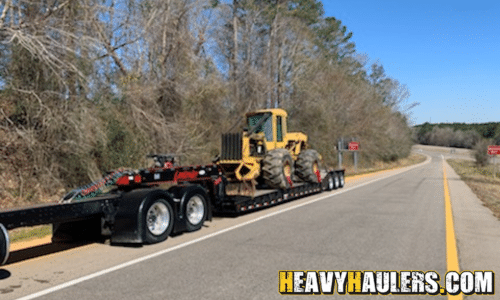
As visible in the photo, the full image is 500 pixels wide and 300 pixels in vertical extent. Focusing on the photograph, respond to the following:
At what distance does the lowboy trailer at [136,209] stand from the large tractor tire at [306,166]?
529cm

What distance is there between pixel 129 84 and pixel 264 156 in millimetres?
6871

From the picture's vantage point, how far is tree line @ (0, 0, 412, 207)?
1241 centimetres

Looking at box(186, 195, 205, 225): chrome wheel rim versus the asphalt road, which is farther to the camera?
box(186, 195, 205, 225): chrome wheel rim

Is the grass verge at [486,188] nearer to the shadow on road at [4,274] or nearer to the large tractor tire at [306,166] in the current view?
the large tractor tire at [306,166]

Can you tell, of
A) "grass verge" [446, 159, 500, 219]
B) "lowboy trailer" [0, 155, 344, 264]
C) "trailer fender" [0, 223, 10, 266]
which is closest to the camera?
"trailer fender" [0, 223, 10, 266]

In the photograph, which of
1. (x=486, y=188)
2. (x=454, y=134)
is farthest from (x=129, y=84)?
(x=454, y=134)

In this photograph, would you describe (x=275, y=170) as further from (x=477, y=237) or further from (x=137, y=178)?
(x=477, y=237)

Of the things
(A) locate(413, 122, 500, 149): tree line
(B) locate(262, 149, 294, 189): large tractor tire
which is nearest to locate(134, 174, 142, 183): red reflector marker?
(B) locate(262, 149, 294, 189): large tractor tire

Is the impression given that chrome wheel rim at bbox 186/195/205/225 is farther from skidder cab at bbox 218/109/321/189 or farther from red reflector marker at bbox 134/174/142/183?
skidder cab at bbox 218/109/321/189

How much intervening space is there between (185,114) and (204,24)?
18.3 ft

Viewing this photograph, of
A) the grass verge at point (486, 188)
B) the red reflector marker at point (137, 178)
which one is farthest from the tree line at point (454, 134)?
the red reflector marker at point (137, 178)

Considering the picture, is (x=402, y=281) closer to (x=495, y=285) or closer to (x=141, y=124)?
(x=495, y=285)

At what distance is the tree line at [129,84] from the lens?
12.4 metres

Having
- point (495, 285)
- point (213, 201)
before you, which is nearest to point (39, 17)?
point (213, 201)
